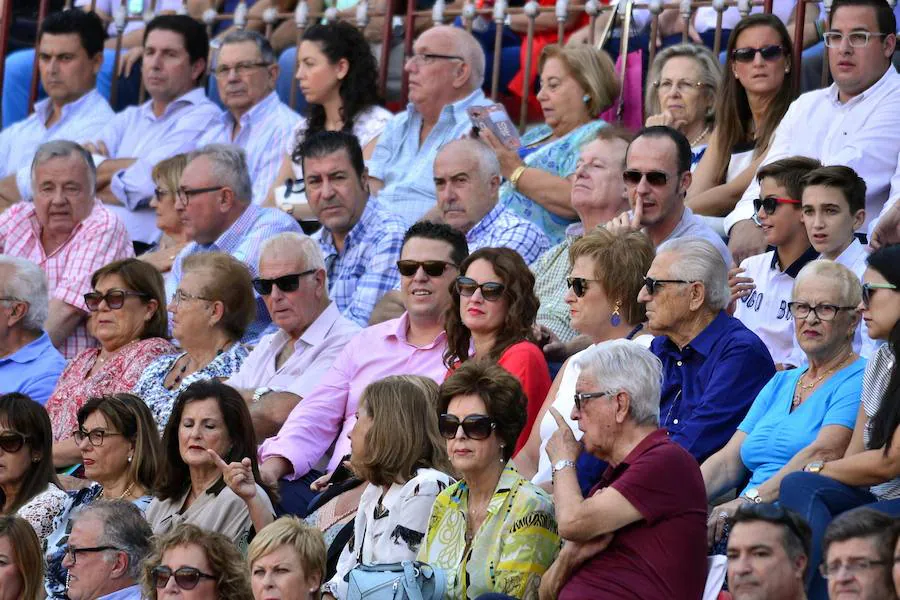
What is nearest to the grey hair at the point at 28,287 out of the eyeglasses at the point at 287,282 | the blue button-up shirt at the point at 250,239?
the blue button-up shirt at the point at 250,239

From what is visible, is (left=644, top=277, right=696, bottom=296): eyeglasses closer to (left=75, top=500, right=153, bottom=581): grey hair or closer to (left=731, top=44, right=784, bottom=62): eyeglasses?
(left=75, top=500, right=153, bottom=581): grey hair

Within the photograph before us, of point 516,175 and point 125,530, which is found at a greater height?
point 516,175

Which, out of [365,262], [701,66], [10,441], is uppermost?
[701,66]

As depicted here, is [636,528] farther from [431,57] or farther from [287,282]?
[431,57]

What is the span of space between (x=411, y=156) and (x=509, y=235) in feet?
5.14

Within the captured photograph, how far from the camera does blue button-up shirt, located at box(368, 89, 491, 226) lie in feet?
32.2

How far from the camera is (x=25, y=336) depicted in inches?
357

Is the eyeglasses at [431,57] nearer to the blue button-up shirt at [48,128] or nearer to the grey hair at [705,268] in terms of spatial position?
the blue button-up shirt at [48,128]

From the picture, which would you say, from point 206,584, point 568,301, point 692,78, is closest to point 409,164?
point 692,78

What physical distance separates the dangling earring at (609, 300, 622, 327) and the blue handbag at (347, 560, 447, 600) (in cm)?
156

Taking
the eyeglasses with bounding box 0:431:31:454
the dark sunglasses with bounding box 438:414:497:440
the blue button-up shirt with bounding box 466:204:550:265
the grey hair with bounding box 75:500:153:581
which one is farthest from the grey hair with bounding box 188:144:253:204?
the dark sunglasses with bounding box 438:414:497:440

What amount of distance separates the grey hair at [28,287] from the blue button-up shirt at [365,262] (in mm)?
1390

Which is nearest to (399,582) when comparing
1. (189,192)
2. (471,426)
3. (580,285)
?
(471,426)

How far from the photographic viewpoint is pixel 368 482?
22.3 ft
